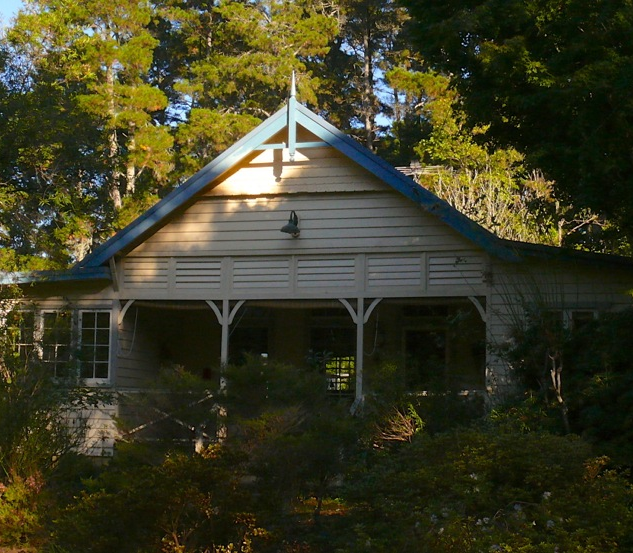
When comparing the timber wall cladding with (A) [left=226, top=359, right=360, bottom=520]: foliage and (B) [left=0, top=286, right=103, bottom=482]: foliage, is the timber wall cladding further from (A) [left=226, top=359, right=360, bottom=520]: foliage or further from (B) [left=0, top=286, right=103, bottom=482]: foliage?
(A) [left=226, top=359, right=360, bottom=520]: foliage

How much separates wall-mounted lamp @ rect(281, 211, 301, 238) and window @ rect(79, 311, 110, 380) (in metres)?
3.82

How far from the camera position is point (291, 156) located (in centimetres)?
1616

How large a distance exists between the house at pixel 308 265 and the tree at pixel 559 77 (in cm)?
244

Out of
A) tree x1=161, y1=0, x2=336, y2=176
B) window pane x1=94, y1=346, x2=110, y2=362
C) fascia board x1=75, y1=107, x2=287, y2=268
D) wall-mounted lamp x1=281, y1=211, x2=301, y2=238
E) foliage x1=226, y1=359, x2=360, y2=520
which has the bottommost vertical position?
foliage x1=226, y1=359, x2=360, y2=520

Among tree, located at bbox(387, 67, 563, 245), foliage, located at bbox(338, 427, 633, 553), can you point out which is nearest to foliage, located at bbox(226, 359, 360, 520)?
foliage, located at bbox(338, 427, 633, 553)

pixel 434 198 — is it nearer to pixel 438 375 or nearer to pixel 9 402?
pixel 438 375

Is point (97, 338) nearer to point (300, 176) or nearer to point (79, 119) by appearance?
point (79, 119)

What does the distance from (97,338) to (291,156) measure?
15.7 ft

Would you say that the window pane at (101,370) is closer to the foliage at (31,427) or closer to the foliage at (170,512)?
the foliage at (31,427)

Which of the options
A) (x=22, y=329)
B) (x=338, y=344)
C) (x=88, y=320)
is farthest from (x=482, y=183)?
(x=22, y=329)

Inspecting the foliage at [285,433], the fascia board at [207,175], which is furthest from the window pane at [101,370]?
the foliage at [285,433]

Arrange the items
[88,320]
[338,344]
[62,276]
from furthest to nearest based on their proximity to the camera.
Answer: [338,344] → [88,320] → [62,276]

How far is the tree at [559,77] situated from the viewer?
10953mm

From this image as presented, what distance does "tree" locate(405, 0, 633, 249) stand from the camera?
1095 cm
